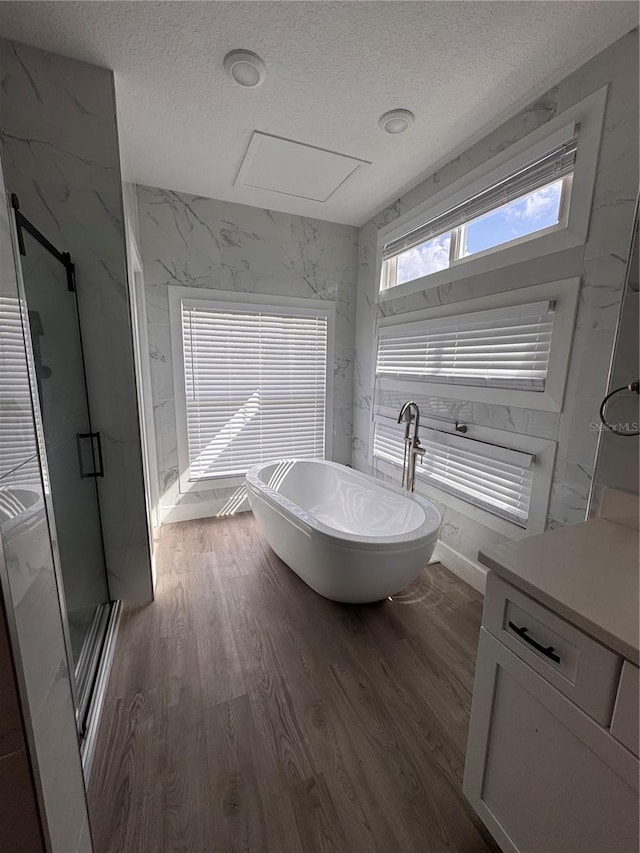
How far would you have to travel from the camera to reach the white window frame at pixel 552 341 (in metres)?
1.68

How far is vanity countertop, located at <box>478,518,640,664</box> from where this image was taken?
0.70 metres

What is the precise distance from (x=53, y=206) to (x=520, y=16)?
218 cm

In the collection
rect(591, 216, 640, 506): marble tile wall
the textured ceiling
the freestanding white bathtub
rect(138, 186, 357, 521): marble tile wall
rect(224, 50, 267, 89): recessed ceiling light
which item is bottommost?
the freestanding white bathtub

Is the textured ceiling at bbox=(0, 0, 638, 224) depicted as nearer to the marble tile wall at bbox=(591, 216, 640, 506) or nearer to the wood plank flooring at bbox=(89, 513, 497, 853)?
the marble tile wall at bbox=(591, 216, 640, 506)

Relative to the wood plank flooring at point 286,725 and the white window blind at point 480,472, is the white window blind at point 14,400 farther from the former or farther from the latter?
the white window blind at point 480,472

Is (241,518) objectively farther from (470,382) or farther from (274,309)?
(470,382)

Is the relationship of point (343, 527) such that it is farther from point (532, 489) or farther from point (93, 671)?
point (93, 671)

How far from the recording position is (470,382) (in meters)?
2.20

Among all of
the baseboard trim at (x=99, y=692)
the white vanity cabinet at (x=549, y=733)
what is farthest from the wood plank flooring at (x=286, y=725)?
the white vanity cabinet at (x=549, y=733)

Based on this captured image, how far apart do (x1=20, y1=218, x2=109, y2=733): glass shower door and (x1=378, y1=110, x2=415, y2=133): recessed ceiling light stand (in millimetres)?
→ 1840

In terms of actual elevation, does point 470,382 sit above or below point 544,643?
above

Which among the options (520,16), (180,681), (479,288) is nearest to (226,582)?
(180,681)

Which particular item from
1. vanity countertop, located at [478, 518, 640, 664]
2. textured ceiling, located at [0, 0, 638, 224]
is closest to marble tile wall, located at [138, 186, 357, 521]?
textured ceiling, located at [0, 0, 638, 224]

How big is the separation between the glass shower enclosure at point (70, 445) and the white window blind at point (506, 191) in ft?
7.39
